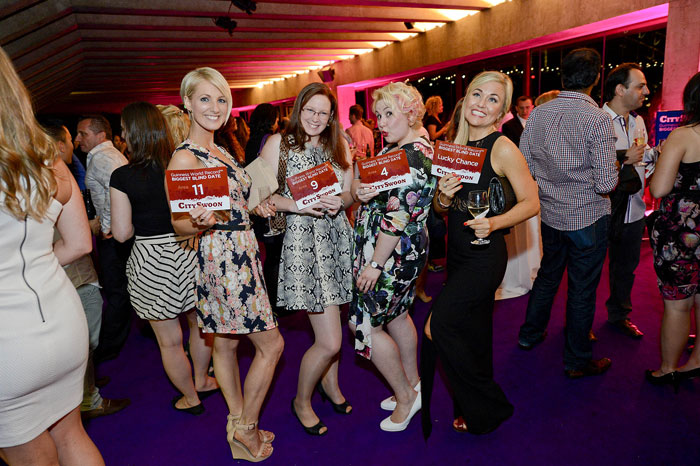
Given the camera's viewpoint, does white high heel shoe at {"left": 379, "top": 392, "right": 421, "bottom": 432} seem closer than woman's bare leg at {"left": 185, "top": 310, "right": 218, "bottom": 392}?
Yes

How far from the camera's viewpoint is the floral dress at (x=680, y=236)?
2.26 meters

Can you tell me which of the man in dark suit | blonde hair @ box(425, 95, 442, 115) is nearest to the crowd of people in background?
the man in dark suit

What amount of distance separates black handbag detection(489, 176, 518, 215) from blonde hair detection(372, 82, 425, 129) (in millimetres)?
409

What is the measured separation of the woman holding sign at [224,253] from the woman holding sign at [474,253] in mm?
744

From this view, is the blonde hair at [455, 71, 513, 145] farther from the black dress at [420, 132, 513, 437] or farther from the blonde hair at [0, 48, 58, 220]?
the blonde hair at [0, 48, 58, 220]

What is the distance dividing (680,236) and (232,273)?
7.35 feet

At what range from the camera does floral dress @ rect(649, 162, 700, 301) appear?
89.0 inches

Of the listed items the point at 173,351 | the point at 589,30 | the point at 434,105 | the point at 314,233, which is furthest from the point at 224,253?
the point at 589,30

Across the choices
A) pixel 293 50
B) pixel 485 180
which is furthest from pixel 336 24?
pixel 485 180

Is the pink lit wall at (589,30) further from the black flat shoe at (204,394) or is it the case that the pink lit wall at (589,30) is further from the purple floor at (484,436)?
the black flat shoe at (204,394)

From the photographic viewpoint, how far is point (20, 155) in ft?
3.66

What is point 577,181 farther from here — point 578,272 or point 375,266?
point 375,266

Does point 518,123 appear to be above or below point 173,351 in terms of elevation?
above

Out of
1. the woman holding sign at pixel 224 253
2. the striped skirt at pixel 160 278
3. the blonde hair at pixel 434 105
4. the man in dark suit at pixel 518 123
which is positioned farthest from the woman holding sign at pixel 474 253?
the blonde hair at pixel 434 105
